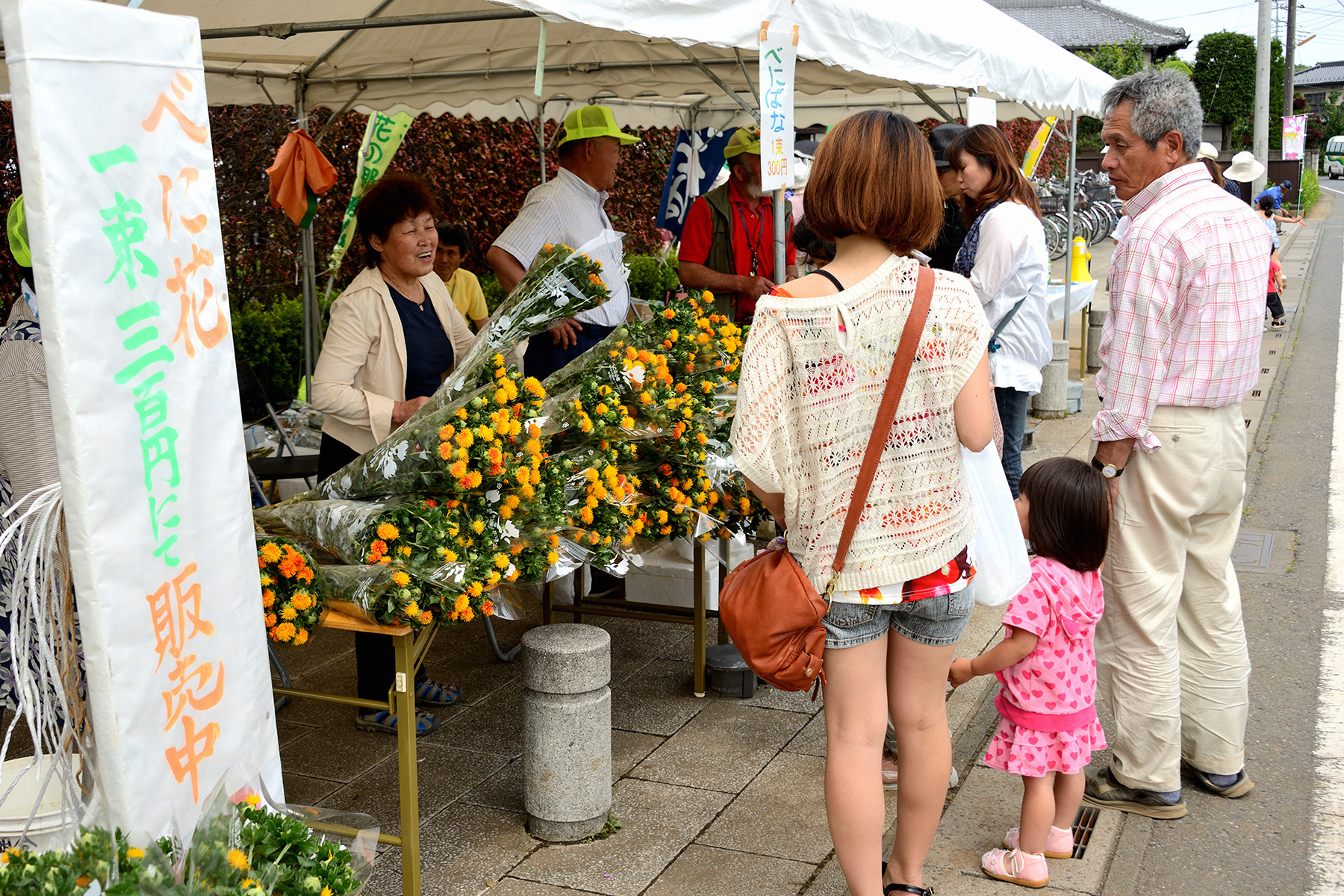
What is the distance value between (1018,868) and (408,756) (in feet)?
5.45

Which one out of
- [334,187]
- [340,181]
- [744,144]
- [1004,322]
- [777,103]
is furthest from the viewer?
[340,181]

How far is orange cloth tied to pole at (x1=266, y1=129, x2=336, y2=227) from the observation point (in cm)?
655

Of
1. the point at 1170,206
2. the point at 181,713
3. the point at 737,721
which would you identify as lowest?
the point at 737,721

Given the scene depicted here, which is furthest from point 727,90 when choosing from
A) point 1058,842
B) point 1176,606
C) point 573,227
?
point 1058,842

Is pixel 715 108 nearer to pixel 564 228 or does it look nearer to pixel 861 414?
pixel 564 228

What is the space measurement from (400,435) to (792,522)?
1.03 meters

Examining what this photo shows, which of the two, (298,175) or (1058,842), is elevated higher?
(298,175)

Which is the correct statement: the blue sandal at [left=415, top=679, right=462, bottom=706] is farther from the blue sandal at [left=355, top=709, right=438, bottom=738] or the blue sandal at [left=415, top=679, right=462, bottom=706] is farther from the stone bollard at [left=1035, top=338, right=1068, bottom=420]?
the stone bollard at [left=1035, top=338, right=1068, bottom=420]

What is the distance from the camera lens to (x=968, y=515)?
103 inches

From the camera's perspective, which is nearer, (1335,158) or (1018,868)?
(1018,868)

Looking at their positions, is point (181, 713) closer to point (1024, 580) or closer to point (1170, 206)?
point (1024, 580)

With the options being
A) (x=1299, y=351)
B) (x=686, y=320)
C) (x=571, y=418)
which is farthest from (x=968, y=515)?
(x=1299, y=351)

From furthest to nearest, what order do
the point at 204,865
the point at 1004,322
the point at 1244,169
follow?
the point at 1244,169, the point at 1004,322, the point at 204,865

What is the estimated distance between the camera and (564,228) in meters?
5.14
